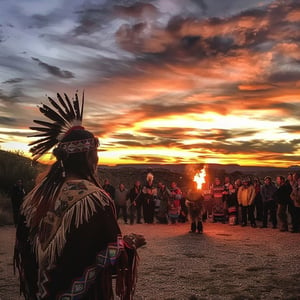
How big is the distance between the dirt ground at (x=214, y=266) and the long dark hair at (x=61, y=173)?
14.7ft

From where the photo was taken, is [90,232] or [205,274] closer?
[90,232]

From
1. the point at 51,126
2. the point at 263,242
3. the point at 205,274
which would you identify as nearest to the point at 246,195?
the point at 263,242

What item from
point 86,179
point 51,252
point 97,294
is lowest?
point 97,294

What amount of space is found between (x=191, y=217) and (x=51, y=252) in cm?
1281

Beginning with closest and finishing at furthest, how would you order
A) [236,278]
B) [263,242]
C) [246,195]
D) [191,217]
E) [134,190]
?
[236,278] → [263,242] → [191,217] → [246,195] → [134,190]

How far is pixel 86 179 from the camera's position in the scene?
3.36 meters

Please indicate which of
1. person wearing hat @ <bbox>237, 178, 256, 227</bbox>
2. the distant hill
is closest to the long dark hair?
person wearing hat @ <bbox>237, 178, 256, 227</bbox>

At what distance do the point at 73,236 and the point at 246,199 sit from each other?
15.1m

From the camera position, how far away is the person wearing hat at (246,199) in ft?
57.4

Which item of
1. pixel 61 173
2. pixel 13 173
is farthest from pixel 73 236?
pixel 13 173

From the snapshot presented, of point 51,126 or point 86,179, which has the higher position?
point 51,126

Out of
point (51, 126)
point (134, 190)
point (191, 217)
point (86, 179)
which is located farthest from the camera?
point (134, 190)

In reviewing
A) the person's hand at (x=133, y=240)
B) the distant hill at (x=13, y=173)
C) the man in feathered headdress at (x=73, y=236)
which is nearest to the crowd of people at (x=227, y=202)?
the distant hill at (x=13, y=173)

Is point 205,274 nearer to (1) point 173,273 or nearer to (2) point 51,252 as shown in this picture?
(1) point 173,273
